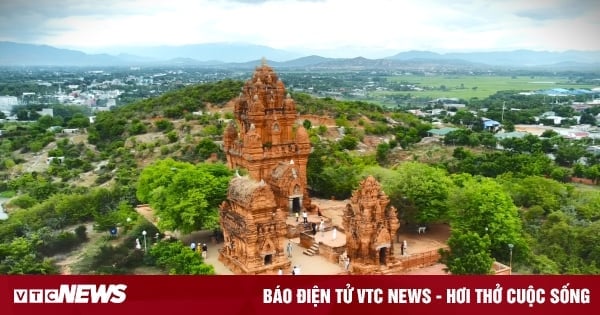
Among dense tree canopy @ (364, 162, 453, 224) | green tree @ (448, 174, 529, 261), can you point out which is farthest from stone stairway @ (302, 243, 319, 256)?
green tree @ (448, 174, 529, 261)

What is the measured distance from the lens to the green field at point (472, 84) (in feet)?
266

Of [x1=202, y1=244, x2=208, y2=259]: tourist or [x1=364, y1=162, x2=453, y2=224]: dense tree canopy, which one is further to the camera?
[x1=364, y1=162, x2=453, y2=224]: dense tree canopy

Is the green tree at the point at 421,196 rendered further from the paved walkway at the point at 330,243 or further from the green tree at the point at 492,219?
the green tree at the point at 492,219

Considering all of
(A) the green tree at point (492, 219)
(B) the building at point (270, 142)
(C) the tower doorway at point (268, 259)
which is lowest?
(C) the tower doorway at point (268, 259)

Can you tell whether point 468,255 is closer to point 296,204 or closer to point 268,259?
point 268,259

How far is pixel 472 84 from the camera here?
321 ft

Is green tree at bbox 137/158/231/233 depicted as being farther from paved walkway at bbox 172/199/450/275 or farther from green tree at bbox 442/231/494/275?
green tree at bbox 442/231/494/275

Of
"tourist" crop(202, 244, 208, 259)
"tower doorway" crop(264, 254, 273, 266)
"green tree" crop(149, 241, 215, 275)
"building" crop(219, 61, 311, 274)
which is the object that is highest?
→ "building" crop(219, 61, 311, 274)

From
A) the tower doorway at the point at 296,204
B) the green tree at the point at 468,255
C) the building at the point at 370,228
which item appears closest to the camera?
the green tree at the point at 468,255

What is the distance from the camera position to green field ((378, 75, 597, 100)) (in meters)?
81.2

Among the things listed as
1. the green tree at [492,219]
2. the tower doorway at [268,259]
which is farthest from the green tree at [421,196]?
the tower doorway at [268,259]

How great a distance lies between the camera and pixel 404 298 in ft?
35.6

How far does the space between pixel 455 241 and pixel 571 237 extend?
446cm

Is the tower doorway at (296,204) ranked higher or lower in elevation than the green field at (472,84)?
lower
